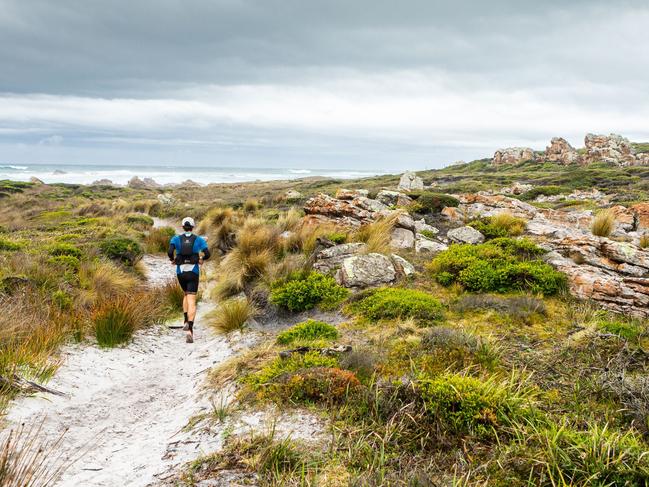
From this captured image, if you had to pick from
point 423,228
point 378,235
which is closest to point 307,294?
point 378,235

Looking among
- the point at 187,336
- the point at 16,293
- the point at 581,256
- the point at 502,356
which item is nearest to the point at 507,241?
the point at 581,256

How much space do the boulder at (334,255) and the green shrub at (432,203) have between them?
686 cm

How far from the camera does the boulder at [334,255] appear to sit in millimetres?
10464

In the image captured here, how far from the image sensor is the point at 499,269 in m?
8.86

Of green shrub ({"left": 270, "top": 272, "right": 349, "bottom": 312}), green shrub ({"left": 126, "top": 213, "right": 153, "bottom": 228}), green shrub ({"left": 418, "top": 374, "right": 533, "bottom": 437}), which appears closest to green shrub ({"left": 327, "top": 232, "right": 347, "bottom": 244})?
green shrub ({"left": 270, "top": 272, "right": 349, "bottom": 312})

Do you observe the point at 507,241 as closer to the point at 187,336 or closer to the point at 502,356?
the point at 502,356

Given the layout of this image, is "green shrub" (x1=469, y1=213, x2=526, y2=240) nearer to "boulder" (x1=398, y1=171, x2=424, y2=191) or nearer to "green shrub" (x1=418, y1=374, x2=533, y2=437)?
"green shrub" (x1=418, y1=374, x2=533, y2=437)

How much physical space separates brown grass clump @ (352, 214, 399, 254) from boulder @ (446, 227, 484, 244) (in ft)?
6.22

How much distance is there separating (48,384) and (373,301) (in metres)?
5.30

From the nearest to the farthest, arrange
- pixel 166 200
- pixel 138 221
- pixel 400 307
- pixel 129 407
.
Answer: pixel 129 407, pixel 400 307, pixel 138 221, pixel 166 200

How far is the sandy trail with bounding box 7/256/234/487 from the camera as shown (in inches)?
156

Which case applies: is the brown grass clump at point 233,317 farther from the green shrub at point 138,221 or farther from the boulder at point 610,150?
the boulder at point 610,150

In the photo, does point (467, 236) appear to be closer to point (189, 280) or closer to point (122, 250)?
point (189, 280)

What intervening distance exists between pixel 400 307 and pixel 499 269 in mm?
2843
